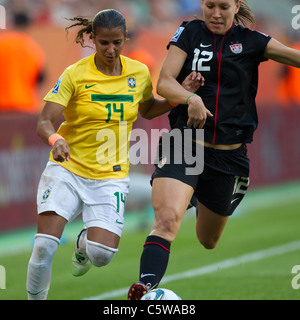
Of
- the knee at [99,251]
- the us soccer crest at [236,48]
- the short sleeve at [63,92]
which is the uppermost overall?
the us soccer crest at [236,48]

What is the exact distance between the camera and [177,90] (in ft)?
18.8

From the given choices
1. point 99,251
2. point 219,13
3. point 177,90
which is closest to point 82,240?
point 99,251

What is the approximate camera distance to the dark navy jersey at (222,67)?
597cm

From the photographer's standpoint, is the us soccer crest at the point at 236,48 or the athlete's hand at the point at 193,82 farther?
the us soccer crest at the point at 236,48

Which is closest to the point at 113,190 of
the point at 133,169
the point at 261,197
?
the point at 133,169

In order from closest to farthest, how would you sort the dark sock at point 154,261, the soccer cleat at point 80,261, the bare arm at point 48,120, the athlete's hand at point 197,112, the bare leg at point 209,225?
the dark sock at point 154,261 → the athlete's hand at point 197,112 → the bare arm at point 48,120 → the bare leg at point 209,225 → the soccer cleat at point 80,261

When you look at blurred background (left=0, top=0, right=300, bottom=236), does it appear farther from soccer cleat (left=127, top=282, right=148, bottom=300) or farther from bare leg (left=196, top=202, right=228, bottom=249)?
soccer cleat (left=127, top=282, right=148, bottom=300)

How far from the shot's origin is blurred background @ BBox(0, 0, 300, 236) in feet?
35.8

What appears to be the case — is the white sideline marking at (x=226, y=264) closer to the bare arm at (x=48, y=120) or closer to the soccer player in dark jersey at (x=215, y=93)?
the soccer player in dark jersey at (x=215, y=93)

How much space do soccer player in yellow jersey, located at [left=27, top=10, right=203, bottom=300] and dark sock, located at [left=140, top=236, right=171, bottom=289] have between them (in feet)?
1.98

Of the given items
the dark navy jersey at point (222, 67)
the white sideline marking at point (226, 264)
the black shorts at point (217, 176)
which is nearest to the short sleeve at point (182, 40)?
the dark navy jersey at point (222, 67)

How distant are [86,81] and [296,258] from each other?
4.18 m

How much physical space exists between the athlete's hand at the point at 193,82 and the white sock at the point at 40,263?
1.56 metres

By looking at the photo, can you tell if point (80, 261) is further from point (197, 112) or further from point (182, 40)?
point (182, 40)
